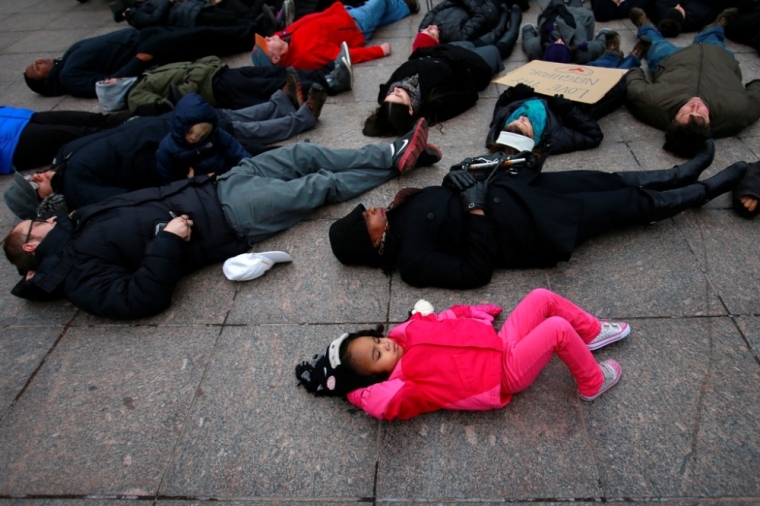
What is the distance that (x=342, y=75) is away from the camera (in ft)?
16.7

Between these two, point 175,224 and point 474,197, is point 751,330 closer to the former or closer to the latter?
point 474,197

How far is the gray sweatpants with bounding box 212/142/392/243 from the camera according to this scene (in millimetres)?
3350

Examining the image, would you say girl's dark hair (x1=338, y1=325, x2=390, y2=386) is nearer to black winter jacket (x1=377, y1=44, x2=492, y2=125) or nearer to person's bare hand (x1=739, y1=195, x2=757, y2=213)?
person's bare hand (x1=739, y1=195, x2=757, y2=213)

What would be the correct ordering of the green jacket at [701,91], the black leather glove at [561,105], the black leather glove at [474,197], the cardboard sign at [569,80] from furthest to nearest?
the cardboard sign at [569,80] < the black leather glove at [561,105] < the green jacket at [701,91] < the black leather glove at [474,197]

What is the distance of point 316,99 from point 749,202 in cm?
350

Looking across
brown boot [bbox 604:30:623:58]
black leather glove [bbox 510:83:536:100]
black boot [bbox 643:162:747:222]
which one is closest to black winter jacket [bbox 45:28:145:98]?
black leather glove [bbox 510:83:536:100]

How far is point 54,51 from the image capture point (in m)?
7.05

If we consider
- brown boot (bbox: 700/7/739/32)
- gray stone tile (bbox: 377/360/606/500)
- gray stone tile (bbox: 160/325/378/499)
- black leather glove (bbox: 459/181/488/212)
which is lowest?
gray stone tile (bbox: 160/325/378/499)

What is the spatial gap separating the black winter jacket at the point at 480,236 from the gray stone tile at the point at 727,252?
2.70 ft

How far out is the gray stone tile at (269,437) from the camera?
216 centimetres

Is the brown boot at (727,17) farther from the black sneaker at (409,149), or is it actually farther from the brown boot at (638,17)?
the black sneaker at (409,149)

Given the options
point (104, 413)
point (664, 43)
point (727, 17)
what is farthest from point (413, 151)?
point (727, 17)

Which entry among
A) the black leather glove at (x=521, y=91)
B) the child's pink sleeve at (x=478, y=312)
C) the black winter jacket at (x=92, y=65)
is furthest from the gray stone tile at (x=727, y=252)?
the black winter jacket at (x=92, y=65)

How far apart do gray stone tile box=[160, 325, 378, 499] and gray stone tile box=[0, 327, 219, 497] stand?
0.13 m
